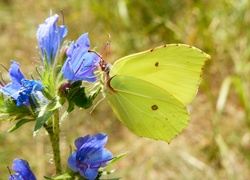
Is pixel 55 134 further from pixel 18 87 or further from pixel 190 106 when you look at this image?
pixel 190 106

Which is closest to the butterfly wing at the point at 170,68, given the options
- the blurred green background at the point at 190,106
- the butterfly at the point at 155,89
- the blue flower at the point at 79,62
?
the butterfly at the point at 155,89

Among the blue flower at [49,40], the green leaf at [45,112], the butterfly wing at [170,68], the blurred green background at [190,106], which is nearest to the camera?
the green leaf at [45,112]

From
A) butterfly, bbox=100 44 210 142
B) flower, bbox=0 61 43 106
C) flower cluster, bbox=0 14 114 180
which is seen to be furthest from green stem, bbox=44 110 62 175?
butterfly, bbox=100 44 210 142

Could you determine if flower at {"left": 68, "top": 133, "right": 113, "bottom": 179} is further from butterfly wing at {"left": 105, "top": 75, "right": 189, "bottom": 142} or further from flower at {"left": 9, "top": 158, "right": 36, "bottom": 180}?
butterfly wing at {"left": 105, "top": 75, "right": 189, "bottom": 142}

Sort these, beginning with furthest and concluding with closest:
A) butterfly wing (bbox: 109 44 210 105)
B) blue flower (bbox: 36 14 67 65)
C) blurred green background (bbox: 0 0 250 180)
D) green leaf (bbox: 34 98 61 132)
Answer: blurred green background (bbox: 0 0 250 180) < butterfly wing (bbox: 109 44 210 105) < blue flower (bbox: 36 14 67 65) < green leaf (bbox: 34 98 61 132)

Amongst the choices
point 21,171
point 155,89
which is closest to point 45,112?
point 21,171

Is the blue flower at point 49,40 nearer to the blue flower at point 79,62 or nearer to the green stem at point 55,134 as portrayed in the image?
the blue flower at point 79,62

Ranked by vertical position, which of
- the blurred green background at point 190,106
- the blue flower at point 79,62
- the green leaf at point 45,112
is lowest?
the blurred green background at point 190,106
